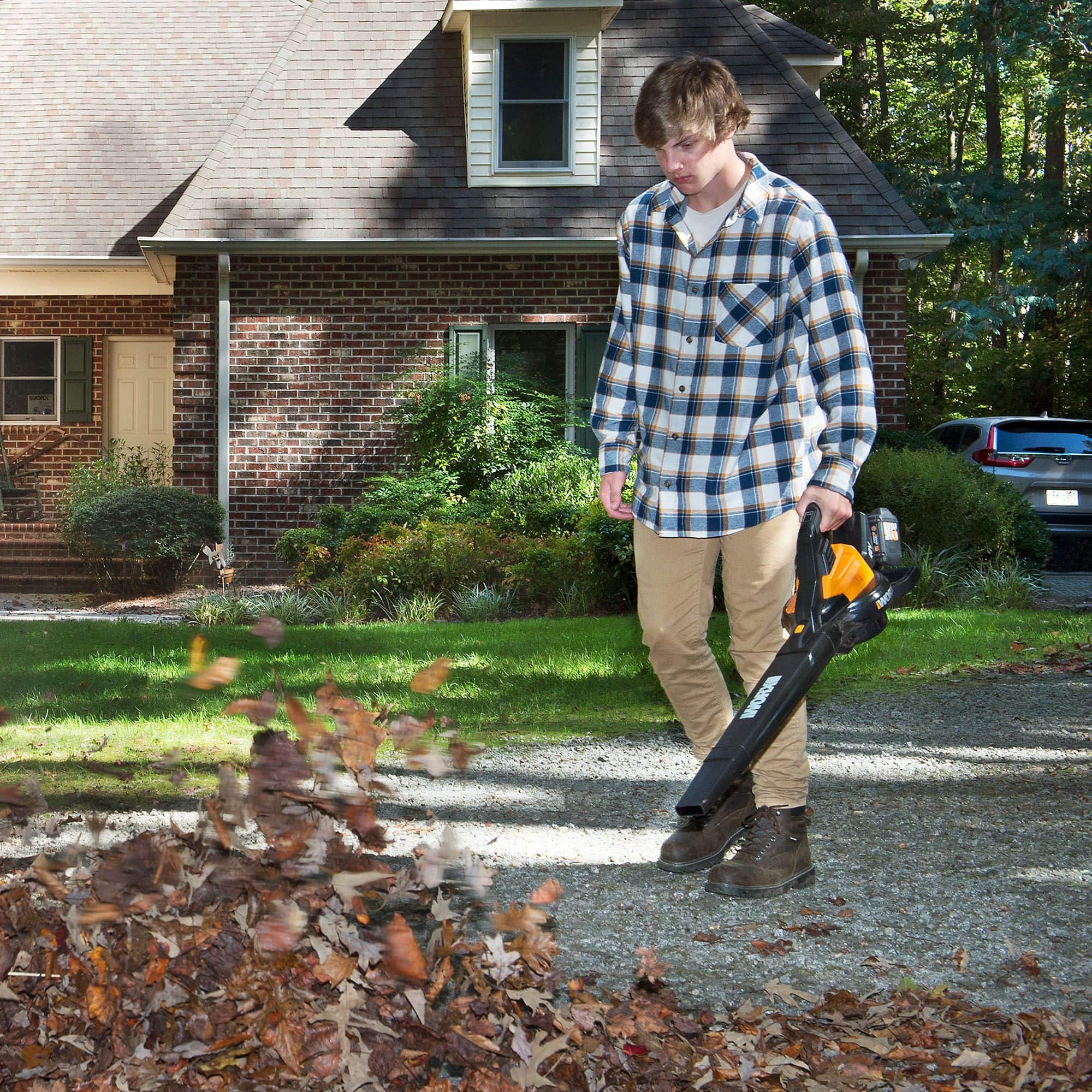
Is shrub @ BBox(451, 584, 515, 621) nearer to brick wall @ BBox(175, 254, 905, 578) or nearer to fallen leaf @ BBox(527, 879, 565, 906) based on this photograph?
brick wall @ BBox(175, 254, 905, 578)

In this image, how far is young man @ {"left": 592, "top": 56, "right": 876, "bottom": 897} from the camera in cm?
342

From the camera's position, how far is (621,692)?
21.9 feet

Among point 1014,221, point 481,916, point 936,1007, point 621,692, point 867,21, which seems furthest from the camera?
point 867,21

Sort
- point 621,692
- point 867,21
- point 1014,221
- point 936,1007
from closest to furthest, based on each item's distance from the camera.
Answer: point 936,1007 → point 621,692 → point 1014,221 → point 867,21

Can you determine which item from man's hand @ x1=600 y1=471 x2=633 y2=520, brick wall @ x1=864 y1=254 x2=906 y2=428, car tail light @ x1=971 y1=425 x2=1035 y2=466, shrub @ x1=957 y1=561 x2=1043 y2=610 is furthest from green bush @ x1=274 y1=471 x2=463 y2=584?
man's hand @ x1=600 y1=471 x2=633 y2=520

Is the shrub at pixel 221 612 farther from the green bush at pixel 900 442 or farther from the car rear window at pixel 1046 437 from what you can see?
the car rear window at pixel 1046 437

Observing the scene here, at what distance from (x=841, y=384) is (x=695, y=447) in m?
0.42

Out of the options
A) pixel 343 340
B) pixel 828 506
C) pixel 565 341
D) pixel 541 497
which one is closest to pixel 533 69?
pixel 565 341

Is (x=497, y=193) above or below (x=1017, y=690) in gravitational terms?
above

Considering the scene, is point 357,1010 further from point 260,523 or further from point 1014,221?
point 1014,221

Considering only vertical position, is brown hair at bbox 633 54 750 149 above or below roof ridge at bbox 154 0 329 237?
below

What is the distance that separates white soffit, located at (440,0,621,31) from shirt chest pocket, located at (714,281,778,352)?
406 inches

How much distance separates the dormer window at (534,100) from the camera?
1327 centimetres

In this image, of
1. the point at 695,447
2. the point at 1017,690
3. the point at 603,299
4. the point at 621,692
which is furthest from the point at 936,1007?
the point at 603,299
